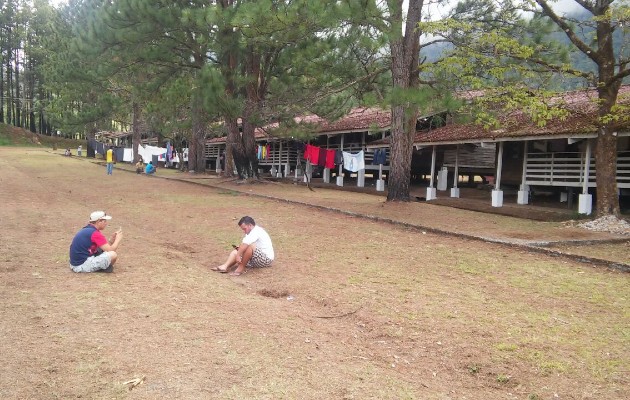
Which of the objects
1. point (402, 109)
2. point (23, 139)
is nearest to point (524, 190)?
point (402, 109)

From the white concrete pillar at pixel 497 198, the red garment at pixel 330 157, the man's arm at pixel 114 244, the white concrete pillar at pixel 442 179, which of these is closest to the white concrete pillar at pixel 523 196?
the white concrete pillar at pixel 497 198

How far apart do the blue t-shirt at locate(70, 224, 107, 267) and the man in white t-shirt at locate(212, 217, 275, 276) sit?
1502mm

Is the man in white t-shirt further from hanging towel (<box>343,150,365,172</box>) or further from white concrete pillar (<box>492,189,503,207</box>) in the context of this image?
hanging towel (<box>343,150,365,172</box>)

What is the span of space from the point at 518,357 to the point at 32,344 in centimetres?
379

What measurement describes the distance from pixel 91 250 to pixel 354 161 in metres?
16.2

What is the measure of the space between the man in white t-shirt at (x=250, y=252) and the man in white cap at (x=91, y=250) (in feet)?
4.48

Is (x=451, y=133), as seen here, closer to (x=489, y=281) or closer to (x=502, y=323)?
(x=489, y=281)

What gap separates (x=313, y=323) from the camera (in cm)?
471

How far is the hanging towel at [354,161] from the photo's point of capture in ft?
70.1

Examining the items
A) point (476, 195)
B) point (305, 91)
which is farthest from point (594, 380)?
point (476, 195)

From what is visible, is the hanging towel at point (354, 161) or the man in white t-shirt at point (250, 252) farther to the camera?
the hanging towel at point (354, 161)

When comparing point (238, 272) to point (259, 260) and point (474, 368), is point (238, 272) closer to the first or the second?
point (259, 260)

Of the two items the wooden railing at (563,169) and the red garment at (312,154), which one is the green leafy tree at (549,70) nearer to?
the wooden railing at (563,169)

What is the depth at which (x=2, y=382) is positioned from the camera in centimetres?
323
